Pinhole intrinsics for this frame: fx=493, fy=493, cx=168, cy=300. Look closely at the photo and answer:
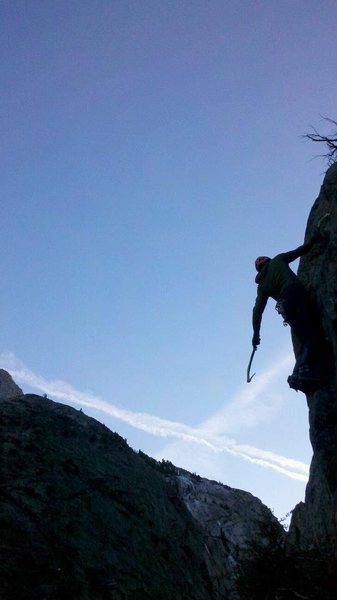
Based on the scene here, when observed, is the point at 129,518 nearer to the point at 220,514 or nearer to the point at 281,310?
the point at 281,310

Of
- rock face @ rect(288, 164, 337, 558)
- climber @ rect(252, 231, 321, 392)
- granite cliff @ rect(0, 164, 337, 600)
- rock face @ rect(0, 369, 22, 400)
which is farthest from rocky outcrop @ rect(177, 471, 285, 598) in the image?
rock face @ rect(0, 369, 22, 400)

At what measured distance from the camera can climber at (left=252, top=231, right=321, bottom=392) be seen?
9.35 metres

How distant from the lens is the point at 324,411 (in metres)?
8.94

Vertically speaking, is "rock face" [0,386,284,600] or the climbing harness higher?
the climbing harness

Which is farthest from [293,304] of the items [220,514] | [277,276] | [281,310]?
[220,514]

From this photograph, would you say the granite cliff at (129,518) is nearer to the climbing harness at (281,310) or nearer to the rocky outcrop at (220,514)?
the climbing harness at (281,310)

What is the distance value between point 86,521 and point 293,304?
538cm

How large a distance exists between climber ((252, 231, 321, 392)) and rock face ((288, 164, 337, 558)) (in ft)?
0.73

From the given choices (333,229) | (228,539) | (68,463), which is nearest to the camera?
(68,463)

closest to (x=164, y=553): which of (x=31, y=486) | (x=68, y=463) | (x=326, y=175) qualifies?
(x=68, y=463)

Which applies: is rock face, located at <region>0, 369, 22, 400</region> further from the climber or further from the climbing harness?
the climbing harness

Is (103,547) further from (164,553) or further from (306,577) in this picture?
(306,577)

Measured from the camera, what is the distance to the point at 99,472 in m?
8.67

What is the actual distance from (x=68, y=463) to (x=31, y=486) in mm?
1024
